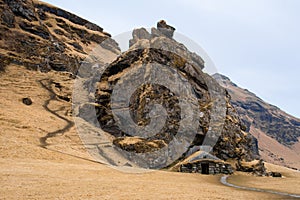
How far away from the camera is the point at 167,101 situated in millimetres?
65812

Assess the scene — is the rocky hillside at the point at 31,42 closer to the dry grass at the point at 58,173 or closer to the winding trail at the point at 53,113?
the winding trail at the point at 53,113

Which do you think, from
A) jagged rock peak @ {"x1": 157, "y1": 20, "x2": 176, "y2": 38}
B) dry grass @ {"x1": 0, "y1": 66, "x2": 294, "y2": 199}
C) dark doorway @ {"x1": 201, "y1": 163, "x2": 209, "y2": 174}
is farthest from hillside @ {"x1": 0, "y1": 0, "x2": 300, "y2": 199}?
dark doorway @ {"x1": 201, "y1": 163, "x2": 209, "y2": 174}

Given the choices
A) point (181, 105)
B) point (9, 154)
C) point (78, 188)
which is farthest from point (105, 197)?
point (181, 105)

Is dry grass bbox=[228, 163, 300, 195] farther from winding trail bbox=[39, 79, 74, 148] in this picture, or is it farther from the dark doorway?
winding trail bbox=[39, 79, 74, 148]

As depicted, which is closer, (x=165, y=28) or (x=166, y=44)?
(x=166, y=44)

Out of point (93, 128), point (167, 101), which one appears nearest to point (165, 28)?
point (167, 101)

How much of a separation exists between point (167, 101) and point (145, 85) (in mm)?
8046

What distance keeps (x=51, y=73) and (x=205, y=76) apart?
57.0 m

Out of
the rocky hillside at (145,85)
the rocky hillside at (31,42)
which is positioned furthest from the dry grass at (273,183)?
the rocky hillside at (31,42)

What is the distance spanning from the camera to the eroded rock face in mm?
60138

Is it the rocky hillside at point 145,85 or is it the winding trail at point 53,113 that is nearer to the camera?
the winding trail at point 53,113

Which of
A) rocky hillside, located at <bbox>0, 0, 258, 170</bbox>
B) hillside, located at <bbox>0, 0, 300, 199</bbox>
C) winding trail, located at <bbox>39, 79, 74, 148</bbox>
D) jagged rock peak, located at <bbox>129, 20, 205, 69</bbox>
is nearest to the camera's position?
hillside, located at <bbox>0, 0, 300, 199</bbox>

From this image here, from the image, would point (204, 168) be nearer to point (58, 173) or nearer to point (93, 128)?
point (58, 173)

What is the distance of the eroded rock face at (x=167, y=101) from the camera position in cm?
6014
